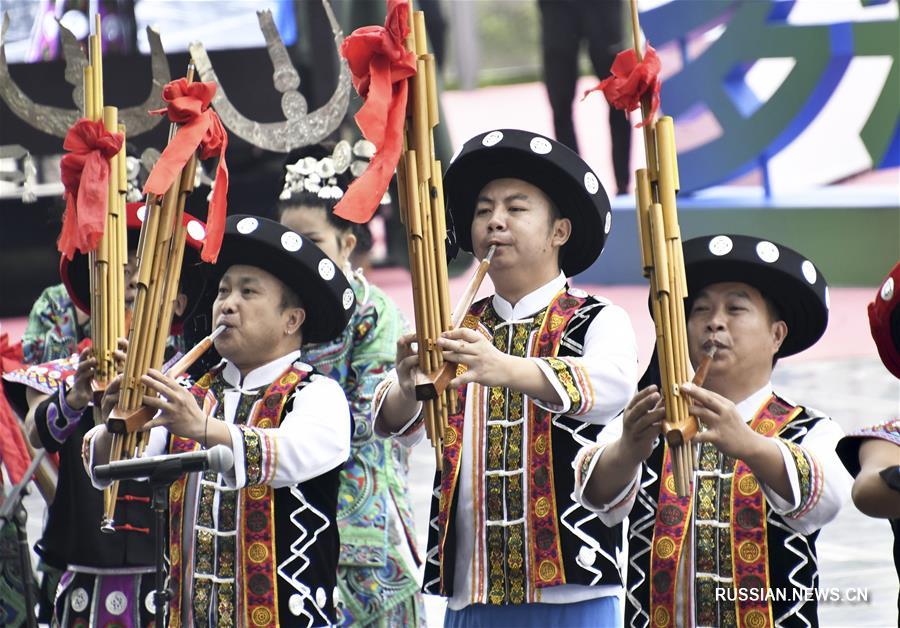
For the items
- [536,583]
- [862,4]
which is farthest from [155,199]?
[862,4]

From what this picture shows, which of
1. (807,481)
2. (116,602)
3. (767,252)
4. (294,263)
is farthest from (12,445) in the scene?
(807,481)

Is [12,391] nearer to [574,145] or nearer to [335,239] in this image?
[335,239]

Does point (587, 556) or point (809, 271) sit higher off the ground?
point (809, 271)

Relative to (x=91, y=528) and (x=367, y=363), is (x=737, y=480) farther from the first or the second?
(x=91, y=528)

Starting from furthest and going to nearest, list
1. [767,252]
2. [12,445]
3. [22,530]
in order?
[12,445] → [22,530] → [767,252]

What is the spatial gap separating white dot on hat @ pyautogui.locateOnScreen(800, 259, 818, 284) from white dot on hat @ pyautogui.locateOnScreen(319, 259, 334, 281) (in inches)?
45.8

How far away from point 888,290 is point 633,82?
2.21ft

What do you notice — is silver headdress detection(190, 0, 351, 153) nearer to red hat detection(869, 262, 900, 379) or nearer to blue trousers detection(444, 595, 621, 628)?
blue trousers detection(444, 595, 621, 628)

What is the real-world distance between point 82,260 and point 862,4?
8.09 m

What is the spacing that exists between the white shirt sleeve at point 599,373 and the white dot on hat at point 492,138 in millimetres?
476

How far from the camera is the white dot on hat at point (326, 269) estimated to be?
410 centimetres

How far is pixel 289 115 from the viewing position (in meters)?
6.10

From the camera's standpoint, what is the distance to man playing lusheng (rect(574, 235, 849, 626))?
3.50 metres

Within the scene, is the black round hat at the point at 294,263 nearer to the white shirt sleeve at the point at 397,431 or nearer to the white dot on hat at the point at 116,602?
the white shirt sleeve at the point at 397,431
